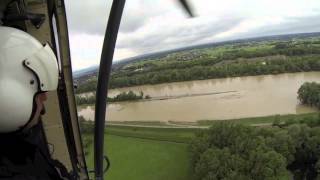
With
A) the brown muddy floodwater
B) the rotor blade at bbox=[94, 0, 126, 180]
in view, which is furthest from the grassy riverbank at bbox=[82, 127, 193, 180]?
the rotor blade at bbox=[94, 0, 126, 180]

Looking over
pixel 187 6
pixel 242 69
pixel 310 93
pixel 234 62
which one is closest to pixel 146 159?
pixel 310 93

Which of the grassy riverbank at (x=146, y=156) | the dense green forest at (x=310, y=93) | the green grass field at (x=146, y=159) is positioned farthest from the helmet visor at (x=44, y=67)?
the dense green forest at (x=310, y=93)

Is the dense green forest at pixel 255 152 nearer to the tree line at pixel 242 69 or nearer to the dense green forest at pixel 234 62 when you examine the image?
the dense green forest at pixel 234 62

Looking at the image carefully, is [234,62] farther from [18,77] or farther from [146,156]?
[18,77]

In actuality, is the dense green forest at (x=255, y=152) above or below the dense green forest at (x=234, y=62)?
below

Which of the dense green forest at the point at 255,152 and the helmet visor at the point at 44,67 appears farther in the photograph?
the dense green forest at the point at 255,152

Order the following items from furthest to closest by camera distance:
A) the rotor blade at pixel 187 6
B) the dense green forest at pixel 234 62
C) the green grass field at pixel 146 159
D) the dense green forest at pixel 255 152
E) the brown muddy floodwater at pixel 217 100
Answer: the dense green forest at pixel 234 62, the brown muddy floodwater at pixel 217 100, the green grass field at pixel 146 159, the dense green forest at pixel 255 152, the rotor blade at pixel 187 6

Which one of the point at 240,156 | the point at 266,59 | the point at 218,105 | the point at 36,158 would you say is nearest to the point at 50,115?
the point at 36,158
